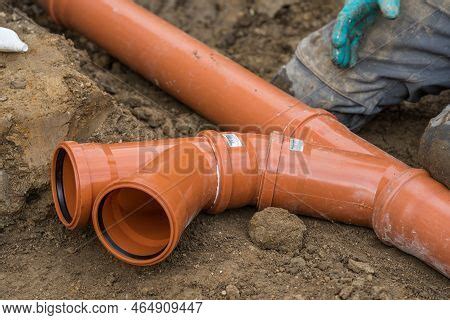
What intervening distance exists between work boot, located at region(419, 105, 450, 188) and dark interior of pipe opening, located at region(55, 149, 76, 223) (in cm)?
137

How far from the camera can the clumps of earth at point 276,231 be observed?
2369mm

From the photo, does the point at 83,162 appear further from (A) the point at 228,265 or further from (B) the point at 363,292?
(B) the point at 363,292

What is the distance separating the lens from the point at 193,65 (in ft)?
9.83

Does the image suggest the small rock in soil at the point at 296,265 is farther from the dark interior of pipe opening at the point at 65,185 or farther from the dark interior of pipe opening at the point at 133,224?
the dark interior of pipe opening at the point at 65,185

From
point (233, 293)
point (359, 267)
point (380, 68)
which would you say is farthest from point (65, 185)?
point (380, 68)

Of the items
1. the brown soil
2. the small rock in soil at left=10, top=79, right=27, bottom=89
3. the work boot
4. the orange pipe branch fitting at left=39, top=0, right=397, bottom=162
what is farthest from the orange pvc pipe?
the work boot

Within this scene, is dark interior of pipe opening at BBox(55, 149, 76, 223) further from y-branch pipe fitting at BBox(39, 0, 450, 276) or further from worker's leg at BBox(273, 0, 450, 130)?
worker's leg at BBox(273, 0, 450, 130)

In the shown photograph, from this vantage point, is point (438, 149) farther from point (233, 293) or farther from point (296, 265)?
point (233, 293)

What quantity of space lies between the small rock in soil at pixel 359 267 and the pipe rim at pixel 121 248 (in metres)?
0.65

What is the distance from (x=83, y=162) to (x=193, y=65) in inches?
35.4

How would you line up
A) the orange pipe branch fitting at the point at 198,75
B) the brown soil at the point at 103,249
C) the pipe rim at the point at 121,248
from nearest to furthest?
1. the pipe rim at the point at 121,248
2. the brown soil at the point at 103,249
3. the orange pipe branch fitting at the point at 198,75

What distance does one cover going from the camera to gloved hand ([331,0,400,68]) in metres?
2.84

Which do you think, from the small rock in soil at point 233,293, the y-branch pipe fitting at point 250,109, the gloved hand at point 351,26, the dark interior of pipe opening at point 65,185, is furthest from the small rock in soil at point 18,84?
the gloved hand at point 351,26

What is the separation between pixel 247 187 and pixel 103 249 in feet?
1.95
